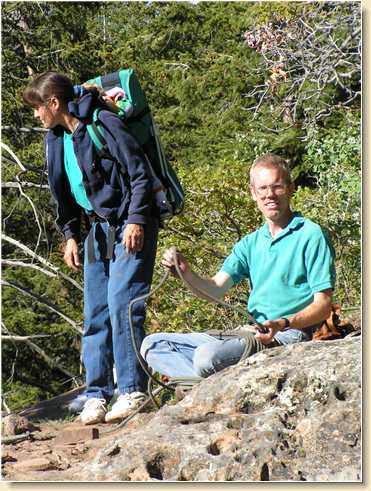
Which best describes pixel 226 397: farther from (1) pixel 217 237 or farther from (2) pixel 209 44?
(2) pixel 209 44

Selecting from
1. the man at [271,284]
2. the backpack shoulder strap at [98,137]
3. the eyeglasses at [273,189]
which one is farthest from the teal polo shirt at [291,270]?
the backpack shoulder strap at [98,137]

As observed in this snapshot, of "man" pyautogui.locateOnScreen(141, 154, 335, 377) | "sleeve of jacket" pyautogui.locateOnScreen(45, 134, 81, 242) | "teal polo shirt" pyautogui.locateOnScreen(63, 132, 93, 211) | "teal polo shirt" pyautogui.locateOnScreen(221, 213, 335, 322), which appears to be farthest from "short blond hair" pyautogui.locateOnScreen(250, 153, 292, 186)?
"sleeve of jacket" pyautogui.locateOnScreen(45, 134, 81, 242)

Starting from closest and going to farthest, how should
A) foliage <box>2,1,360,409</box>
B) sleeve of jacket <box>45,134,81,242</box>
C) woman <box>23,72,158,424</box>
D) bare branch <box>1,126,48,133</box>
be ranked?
woman <box>23,72,158,424</box> < sleeve of jacket <box>45,134,81,242</box> < foliage <box>2,1,360,409</box> < bare branch <box>1,126,48,133</box>

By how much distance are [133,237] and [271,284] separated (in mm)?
537

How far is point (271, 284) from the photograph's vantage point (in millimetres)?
3895

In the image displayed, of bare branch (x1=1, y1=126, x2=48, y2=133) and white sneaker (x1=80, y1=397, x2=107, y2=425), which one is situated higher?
bare branch (x1=1, y1=126, x2=48, y2=133)

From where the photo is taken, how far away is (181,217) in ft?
24.4

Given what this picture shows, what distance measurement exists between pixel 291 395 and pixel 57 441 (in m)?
1.04

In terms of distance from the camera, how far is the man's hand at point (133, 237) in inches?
157

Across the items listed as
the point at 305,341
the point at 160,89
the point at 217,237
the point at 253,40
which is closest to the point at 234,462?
the point at 305,341

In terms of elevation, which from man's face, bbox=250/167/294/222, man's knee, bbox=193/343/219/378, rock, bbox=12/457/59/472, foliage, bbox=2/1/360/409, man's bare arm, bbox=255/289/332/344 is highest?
foliage, bbox=2/1/360/409

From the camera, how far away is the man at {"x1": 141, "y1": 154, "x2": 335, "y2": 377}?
3.74 meters

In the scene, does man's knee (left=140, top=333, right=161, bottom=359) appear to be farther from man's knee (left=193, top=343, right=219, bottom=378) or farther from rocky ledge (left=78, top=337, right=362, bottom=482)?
rocky ledge (left=78, top=337, right=362, bottom=482)

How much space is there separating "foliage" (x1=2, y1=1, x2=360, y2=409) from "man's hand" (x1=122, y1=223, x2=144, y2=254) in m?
1.68
